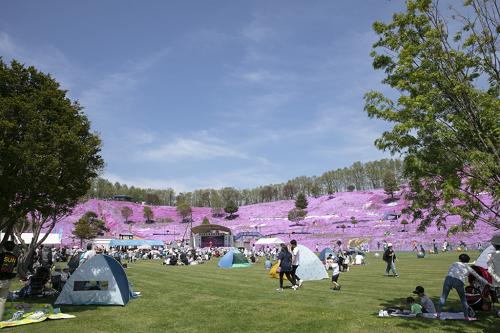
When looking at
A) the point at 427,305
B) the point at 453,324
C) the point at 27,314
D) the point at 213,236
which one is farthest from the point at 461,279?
the point at 213,236

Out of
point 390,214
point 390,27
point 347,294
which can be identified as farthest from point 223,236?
point 390,27

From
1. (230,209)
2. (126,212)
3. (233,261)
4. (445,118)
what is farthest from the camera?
(230,209)

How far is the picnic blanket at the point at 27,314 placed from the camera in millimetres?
10370

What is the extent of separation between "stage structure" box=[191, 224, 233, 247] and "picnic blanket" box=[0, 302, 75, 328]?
60.5 meters

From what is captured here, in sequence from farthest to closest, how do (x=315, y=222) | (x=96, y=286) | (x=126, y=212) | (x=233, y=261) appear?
(x=126, y=212), (x=315, y=222), (x=233, y=261), (x=96, y=286)

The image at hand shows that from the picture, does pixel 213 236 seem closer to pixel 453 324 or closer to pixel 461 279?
pixel 461 279

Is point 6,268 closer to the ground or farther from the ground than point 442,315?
farther from the ground

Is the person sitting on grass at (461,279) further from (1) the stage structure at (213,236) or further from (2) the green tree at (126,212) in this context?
(2) the green tree at (126,212)

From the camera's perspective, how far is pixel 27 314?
1099 centimetres

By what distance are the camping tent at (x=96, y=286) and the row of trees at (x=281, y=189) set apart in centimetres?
10931

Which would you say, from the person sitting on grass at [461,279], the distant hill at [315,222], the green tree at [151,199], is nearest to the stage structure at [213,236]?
the distant hill at [315,222]

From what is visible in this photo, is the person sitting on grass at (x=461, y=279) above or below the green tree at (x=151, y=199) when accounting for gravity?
below

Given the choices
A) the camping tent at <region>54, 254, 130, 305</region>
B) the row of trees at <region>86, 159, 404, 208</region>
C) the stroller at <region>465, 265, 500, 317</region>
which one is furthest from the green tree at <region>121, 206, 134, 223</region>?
the stroller at <region>465, 265, 500, 317</region>

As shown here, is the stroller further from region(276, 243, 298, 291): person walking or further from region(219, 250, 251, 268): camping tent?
region(219, 250, 251, 268): camping tent
